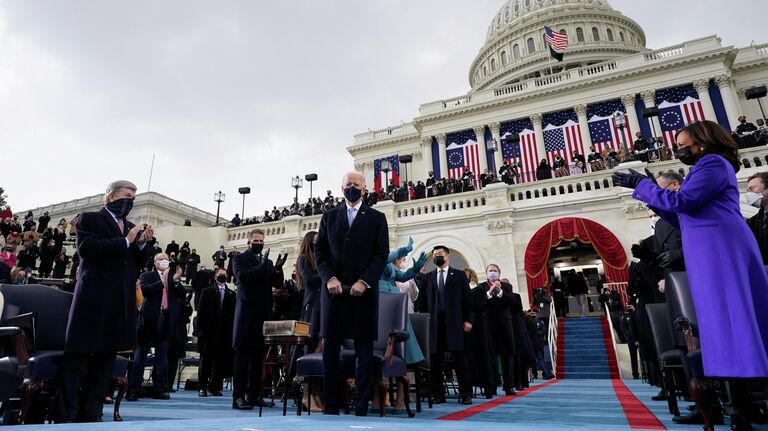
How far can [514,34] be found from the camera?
4794cm

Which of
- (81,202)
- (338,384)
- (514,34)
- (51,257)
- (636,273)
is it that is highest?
(514,34)

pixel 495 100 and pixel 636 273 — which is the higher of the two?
pixel 495 100

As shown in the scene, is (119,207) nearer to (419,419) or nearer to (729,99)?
(419,419)

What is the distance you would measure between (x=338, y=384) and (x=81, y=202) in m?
37.7

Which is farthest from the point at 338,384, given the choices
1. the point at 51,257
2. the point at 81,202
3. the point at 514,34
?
the point at 514,34

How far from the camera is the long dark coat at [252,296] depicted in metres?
4.71

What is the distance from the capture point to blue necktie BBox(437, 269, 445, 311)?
602 centimetres

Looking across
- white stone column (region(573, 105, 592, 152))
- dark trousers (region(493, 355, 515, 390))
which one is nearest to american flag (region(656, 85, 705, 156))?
white stone column (region(573, 105, 592, 152))

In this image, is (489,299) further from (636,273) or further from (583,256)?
(583,256)

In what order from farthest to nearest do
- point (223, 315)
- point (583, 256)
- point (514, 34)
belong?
point (514, 34)
point (583, 256)
point (223, 315)

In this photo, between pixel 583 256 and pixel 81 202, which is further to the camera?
pixel 81 202

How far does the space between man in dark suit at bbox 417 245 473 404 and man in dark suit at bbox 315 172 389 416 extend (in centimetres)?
229

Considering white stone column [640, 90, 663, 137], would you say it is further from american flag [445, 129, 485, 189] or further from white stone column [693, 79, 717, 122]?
american flag [445, 129, 485, 189]

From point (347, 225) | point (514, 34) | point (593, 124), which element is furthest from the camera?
point (514, 34)
